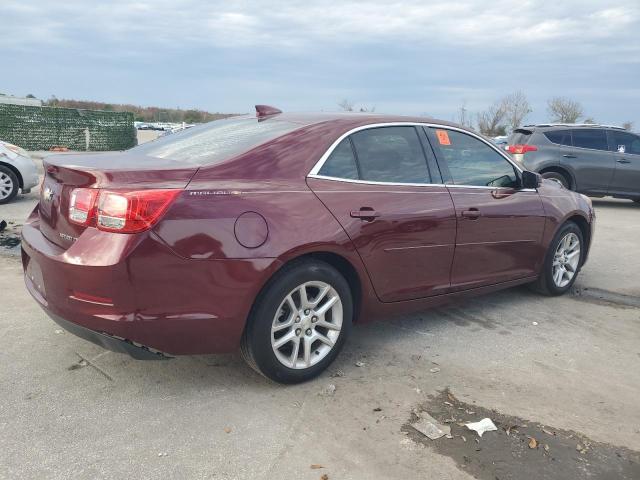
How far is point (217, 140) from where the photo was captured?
3.78 metres

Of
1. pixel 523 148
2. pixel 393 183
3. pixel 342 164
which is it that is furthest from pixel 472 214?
pixel 523 148

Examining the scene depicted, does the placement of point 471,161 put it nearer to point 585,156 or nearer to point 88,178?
point 88,178

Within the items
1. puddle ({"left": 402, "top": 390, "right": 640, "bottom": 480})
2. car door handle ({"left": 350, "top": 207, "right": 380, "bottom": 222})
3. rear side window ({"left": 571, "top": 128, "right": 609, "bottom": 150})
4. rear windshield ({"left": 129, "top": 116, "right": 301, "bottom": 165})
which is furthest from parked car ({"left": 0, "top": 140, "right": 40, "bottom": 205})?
rear side window ({"left": 571, "top": 128, "right": 609, "bottom": 150})

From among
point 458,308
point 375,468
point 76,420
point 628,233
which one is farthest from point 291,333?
point 628,233

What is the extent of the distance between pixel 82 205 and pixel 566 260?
441cm

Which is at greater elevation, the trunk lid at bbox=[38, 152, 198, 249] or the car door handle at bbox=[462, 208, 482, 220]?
the trunk lid at bbox=[38, 152, 198, 249]

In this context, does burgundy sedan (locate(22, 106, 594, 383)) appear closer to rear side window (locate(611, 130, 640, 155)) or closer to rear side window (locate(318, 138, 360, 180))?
rear side window (locate(318, 138, 360, 180))

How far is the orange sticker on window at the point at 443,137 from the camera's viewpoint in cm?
434

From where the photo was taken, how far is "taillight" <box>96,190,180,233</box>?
285 centimetres

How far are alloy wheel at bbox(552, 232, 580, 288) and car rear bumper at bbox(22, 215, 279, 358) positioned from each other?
3.36 meters

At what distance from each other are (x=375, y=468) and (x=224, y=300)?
1122mm

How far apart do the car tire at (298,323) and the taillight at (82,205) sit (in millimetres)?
990

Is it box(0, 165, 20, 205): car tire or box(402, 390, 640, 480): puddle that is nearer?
box(402, 390, 640, 480): puddle

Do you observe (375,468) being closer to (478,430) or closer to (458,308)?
(478,430)
